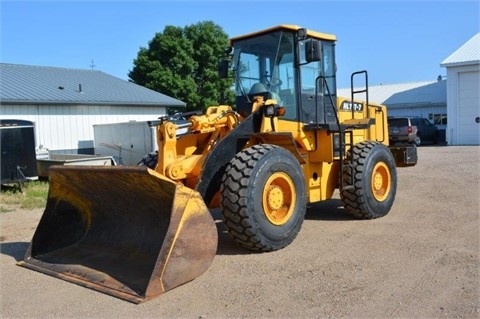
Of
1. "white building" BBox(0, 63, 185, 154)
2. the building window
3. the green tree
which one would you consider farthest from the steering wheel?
the building window

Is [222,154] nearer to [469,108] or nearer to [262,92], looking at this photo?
[262,92]

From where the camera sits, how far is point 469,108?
81.7ft

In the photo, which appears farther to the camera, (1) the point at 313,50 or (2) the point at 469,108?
(2) the point at 469,108

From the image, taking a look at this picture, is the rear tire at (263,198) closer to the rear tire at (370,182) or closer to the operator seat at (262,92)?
the operator seat at (262,92)

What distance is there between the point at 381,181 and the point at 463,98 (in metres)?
19.3

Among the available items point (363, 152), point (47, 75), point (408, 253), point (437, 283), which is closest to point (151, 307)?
point (437, 283)

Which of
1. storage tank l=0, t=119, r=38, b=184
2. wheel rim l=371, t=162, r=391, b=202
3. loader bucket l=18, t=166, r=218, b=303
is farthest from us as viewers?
storage tank l=0, t=119, r=38, b=184

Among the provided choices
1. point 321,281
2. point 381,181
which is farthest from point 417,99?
point 321,281

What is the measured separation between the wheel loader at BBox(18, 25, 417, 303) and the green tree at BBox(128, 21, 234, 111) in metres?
23.9

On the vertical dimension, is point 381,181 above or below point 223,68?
below

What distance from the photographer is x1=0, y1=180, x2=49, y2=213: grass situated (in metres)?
10.7

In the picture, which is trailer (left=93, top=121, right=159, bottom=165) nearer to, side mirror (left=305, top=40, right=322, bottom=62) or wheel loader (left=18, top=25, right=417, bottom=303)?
wheel loader (left=18, top=25, right=417, bottom=303)

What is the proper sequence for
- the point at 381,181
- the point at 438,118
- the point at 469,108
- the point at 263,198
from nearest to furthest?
the point at 263,198 < the point at 381,181 < the point at 469,108 < the point at 438,118

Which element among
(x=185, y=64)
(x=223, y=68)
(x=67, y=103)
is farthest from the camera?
(x=185, y=64)
